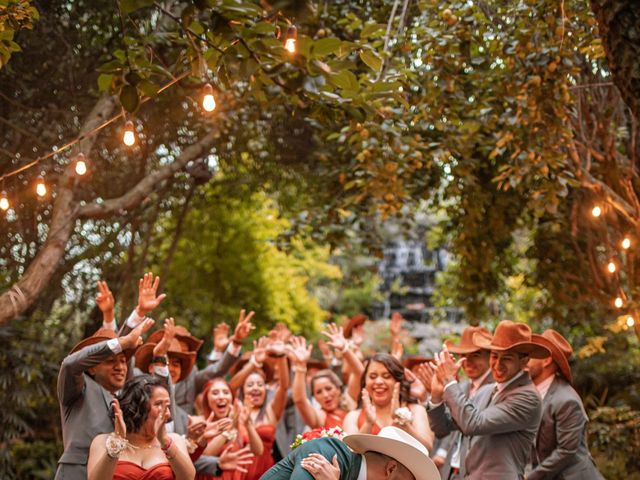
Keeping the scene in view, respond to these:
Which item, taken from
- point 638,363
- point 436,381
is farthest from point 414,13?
point 638,363

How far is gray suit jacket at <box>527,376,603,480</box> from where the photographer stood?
5.53 metres

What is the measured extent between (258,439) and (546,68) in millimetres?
3807

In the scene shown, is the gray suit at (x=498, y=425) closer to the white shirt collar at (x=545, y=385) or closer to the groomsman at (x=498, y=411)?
the groomsman at (x=498, y=411)

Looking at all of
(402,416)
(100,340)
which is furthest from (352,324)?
(100,340)

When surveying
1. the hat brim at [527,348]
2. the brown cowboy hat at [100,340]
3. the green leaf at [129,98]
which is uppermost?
the green leaf at [129,98]

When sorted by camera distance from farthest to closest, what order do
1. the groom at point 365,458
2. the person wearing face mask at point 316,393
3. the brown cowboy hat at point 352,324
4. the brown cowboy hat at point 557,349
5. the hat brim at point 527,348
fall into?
1. the brown cowboy hat at point 352,324
2. the person wearing face mask at point 316,393
3. the brown cowboy hat at point 557,349
4. the hat brim at point 527,348
5. the groom at point 365,458

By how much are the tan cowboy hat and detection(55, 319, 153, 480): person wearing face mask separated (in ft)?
6.01

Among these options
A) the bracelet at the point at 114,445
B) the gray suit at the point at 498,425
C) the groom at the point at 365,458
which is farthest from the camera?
the gray suit at the point at 498,425

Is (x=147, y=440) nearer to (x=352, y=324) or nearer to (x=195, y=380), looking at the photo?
(x=195, y=380)

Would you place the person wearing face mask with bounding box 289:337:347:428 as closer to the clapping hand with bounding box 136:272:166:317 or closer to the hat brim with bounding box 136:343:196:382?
the hat brim with bounding box 136:343:196:382

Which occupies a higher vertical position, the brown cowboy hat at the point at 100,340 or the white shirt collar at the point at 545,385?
the brown cowboy hat at the point at 100,340

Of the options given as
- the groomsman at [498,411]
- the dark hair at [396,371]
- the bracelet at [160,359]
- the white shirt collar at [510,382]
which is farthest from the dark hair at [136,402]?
the white shirt collar at [510,382]

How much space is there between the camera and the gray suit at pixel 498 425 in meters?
4.72

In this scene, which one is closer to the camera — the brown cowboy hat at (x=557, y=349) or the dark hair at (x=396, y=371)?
the dark hair at (x=396, y=371)
